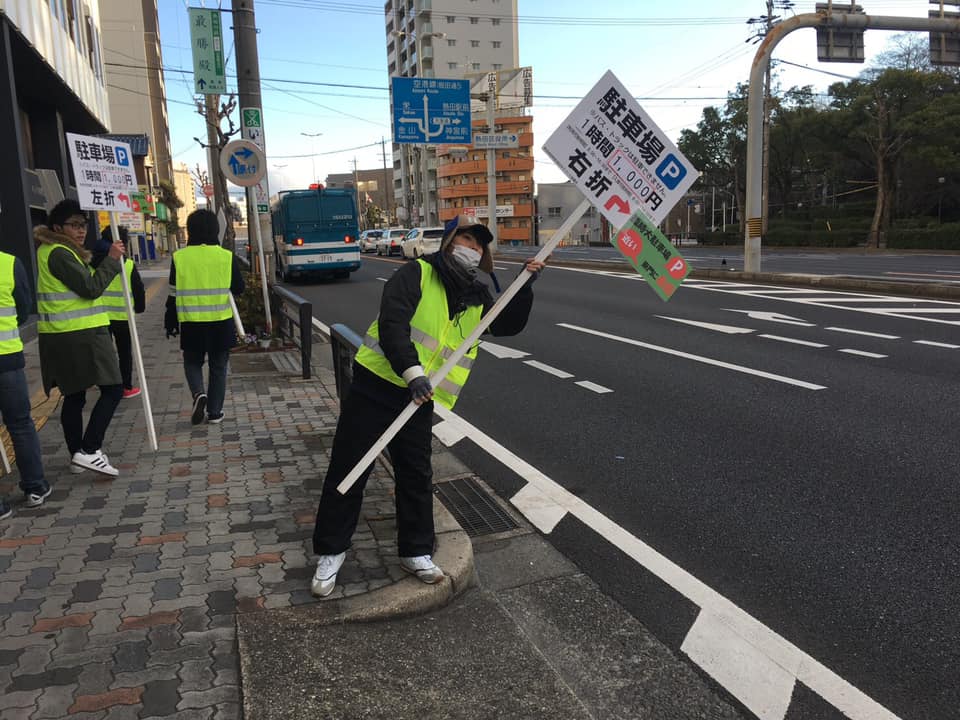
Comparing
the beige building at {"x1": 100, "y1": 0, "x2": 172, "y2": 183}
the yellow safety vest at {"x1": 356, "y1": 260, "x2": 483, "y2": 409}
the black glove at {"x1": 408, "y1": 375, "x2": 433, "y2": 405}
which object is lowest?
the black glove at {"x1": 408, "y1": 375, "x2": 433, "y2": 405}

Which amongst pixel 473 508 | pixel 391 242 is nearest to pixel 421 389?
pixel 473 508

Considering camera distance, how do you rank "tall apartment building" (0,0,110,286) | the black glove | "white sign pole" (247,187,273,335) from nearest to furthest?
the black glove, "white sign pole" (247,187,273,335), "tall apartment building" (0,0,110,286)

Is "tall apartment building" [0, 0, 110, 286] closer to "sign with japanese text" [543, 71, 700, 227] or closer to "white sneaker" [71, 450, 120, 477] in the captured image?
"white sneaker" [71, 450, 120, 477]

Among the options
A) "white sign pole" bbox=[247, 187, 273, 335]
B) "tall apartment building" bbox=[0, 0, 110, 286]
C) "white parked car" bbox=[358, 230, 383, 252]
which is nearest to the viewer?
"white sign pole" bbox=[247, 187, 273, 335]

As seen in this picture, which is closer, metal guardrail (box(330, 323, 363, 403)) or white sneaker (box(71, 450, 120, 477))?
white sneaker (box(71, 450, 120, 477))

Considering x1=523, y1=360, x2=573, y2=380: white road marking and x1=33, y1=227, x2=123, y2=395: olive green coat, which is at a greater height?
x1=33, y1=227, x2=123, y2=395: olive green coat

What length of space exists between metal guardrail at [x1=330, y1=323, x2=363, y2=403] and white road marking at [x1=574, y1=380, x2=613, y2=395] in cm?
270

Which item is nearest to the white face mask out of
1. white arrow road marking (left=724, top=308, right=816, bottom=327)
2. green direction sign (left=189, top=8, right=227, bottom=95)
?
white arrow road marking (left=724, top=308, right=816, bottom=327)

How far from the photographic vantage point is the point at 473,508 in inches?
186

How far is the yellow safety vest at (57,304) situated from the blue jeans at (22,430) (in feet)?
1.81

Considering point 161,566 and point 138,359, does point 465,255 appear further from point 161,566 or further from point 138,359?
point 138,359

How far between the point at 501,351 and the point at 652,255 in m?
6.80

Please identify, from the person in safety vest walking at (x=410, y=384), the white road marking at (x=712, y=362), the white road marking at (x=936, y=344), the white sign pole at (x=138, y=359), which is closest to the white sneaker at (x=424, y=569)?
the person in safety vest walking at (x=410, y=384)

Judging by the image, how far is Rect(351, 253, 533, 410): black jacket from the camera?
10.7ft
